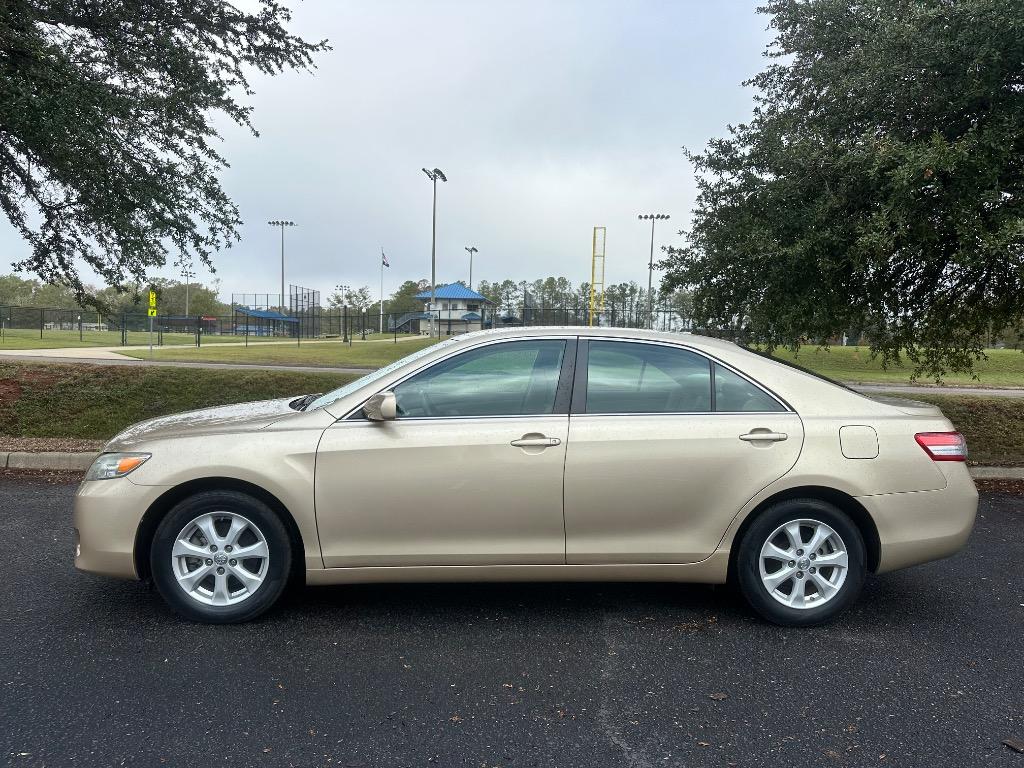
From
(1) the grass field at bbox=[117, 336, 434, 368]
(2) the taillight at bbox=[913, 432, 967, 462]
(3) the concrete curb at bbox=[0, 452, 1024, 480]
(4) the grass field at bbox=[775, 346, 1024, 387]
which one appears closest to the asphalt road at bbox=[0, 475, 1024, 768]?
(2) the taillight at bbox=[913, 432, 967, 462]

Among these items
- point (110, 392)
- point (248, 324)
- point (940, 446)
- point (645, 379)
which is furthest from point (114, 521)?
point (248, 324)

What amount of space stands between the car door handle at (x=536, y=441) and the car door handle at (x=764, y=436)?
3.22 feet

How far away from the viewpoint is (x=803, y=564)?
3.65m

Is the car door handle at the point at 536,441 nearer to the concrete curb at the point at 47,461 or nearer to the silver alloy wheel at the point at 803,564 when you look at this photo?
the silver alloy wheel at the point at 803,564

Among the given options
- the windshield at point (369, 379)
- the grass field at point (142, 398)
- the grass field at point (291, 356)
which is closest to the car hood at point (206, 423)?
the windshield at point (369, 379)

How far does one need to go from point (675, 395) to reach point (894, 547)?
139 centimetres

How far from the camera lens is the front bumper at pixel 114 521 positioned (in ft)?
11.6

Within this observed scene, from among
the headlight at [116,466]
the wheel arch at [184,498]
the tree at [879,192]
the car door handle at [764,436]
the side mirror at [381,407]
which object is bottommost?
the wheel arch at [184,498]

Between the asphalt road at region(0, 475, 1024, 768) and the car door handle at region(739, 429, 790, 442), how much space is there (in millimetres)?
995

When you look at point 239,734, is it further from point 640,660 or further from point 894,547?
point 894,547

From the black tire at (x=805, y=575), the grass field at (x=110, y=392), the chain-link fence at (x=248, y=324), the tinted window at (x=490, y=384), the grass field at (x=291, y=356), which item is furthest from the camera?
the chain-link fence at (x=248, y=324)

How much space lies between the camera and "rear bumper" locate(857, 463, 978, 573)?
366 centimetres

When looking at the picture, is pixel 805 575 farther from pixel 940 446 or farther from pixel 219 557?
pixel 219 557

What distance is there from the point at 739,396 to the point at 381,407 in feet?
6.30
